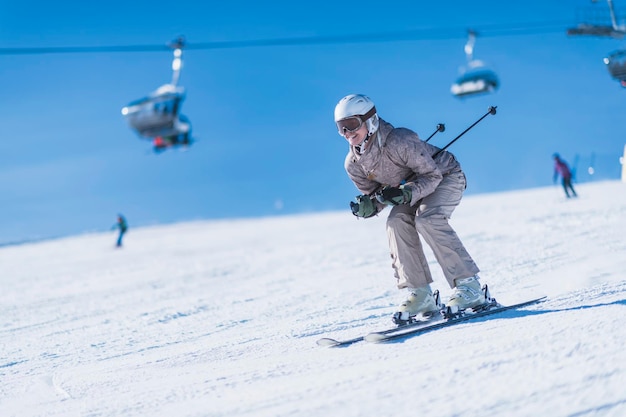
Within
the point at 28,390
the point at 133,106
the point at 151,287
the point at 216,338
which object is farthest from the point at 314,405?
the point at 133,106

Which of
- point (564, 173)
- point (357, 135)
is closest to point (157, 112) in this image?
point (564, 173)

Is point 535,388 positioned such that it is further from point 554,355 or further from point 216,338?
point 216,338

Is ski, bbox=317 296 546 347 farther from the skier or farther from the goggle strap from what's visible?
the goggle strap

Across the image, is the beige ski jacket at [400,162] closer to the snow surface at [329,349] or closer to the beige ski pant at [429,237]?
the beige ski pant at [429,237]

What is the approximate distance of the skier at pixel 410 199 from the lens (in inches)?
159

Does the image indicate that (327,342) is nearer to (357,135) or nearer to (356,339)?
(356,339)

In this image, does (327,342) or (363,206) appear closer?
(327,342)

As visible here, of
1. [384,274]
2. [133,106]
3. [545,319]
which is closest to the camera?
[545,319]

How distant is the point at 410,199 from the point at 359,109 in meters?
0.66

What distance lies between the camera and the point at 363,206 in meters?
4.04

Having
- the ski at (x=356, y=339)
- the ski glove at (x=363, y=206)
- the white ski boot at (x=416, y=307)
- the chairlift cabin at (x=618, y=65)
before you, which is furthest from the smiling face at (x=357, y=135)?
the chairlift cabin at (x=618, y=65)

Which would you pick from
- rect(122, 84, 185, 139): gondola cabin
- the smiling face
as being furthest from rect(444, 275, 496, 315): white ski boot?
rect(122, 84, 185, 139): gondola cabin

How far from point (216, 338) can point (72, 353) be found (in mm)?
1188

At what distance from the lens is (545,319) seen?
11.0ft
